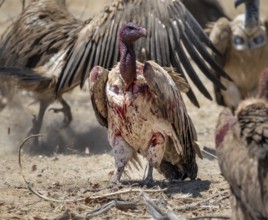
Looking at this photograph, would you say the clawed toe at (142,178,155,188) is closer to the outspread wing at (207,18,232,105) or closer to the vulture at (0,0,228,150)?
the vulture at (0,0,228,150)

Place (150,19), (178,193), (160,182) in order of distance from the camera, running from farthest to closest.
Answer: (150,19) < (160,182) < (178,193)

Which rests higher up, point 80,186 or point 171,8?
point 171,8

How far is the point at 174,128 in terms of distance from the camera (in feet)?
24.8

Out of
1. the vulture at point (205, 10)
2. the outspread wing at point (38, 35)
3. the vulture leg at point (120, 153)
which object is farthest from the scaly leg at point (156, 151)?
the vulture at point (205, 10)

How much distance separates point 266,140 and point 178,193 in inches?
76.6

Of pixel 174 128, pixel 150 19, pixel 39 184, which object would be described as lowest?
pixel 39 184

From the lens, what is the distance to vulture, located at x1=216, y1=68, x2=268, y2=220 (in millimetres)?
5355

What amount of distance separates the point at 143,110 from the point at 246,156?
212 cm

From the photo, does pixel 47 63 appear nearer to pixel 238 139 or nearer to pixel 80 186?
pixel 80 186

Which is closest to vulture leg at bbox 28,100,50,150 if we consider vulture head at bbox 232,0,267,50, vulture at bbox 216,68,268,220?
vulture head at bbox 232,0,267,50

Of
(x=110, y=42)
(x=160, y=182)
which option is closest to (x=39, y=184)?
(x=160, y=182)

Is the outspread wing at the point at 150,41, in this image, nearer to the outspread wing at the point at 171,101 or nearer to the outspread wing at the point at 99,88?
the outspread wing at the point at 171,101

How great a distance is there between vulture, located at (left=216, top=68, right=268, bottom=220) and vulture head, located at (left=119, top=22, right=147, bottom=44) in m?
2.10

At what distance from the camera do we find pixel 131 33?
303 inches
